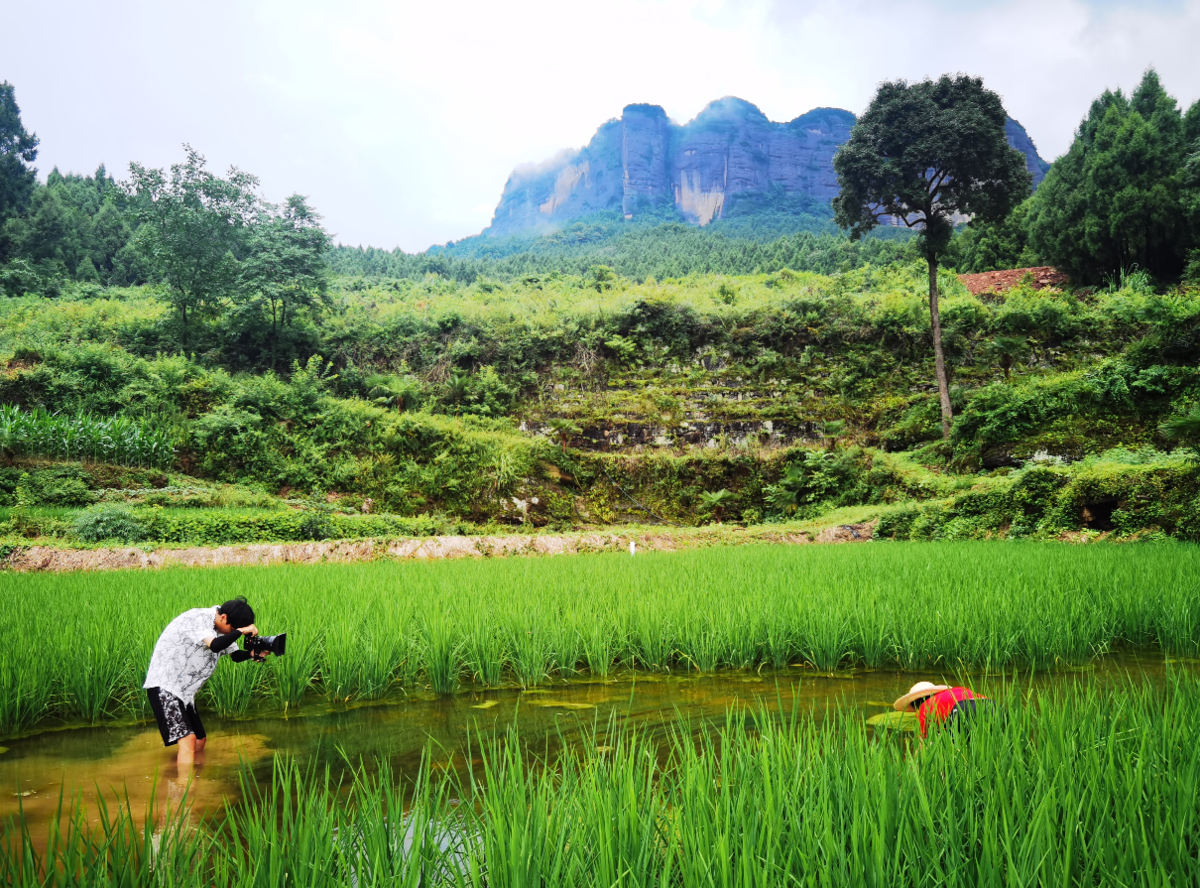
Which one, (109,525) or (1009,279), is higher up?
(1009,279)

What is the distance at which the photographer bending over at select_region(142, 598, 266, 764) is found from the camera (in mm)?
2631

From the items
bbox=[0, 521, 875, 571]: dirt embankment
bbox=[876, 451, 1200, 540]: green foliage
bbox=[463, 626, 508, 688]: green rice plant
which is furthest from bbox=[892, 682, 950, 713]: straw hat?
bbox=[0, 521, 875, 571]: dirt embankment

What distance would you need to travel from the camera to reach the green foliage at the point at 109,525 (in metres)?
8.91

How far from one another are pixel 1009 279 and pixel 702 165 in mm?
53572

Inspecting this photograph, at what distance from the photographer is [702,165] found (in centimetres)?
6925

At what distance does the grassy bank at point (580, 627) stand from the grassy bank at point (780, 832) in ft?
6.66

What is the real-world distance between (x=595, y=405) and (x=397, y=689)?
44.9ft

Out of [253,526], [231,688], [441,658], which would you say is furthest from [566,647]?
[253,526]

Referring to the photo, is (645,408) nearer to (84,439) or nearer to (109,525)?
(109,525)

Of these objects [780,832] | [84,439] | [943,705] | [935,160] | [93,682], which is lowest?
[93,682]

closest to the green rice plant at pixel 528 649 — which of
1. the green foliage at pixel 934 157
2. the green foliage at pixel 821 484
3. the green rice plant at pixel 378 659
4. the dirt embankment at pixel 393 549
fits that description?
the green rice plant at pixel 378 659

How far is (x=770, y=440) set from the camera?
51.2ft

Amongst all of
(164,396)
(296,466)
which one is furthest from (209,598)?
(164,396)

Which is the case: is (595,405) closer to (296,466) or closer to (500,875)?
(296,466)
